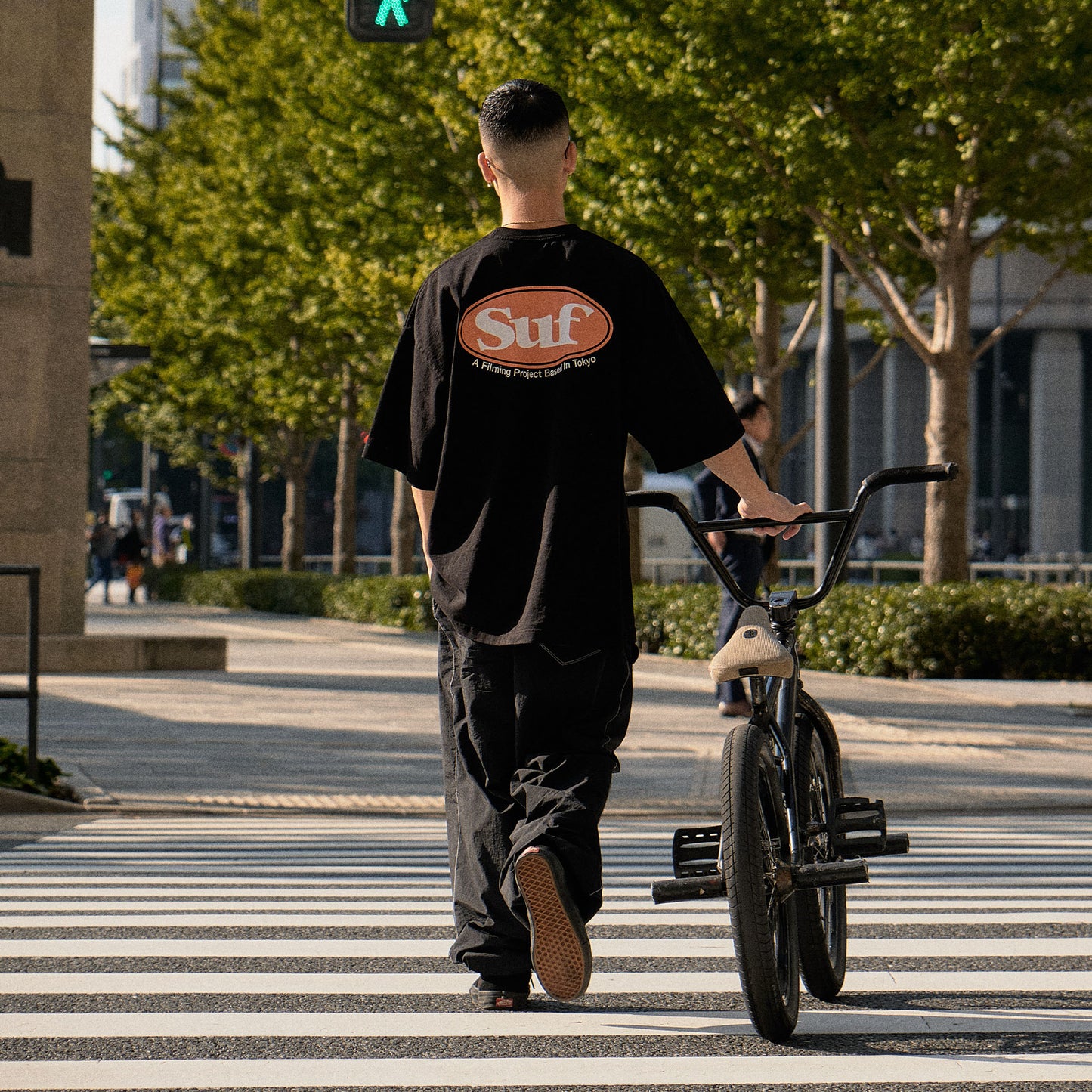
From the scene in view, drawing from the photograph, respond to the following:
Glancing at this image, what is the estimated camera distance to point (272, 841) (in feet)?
25.9

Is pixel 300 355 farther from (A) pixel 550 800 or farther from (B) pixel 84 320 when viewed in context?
(A) pixel 550 800

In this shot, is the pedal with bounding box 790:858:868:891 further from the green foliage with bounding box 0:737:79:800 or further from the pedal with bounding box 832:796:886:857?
the green foliage with bounding box 0:737:79:800

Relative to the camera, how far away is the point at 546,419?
4.11 m

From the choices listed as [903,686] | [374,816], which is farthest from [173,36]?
[374,816]

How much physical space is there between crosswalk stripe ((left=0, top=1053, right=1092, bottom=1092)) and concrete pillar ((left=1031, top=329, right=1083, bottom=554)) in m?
53.1

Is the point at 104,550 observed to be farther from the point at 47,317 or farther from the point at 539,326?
the point at 539,326

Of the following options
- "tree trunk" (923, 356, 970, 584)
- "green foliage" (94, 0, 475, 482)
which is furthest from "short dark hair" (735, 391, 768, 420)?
"green foliage" (94, 0, 475, 482)

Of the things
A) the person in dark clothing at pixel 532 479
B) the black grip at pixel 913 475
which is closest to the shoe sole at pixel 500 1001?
the person in dark clothing at pixel 532 479

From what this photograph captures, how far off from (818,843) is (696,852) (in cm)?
→ 28

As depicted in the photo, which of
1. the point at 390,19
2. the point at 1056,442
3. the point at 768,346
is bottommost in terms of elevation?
the point at 768,346

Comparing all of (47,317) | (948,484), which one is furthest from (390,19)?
(948,484)

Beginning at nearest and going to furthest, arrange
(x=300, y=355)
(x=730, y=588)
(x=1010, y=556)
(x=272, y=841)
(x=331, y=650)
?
(x=730, y=588) → (x=272, y=841) → (x=331, y=650) → (x=300, y=355) → (x=1010, y=556)

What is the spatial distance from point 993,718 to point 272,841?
679 centimetres

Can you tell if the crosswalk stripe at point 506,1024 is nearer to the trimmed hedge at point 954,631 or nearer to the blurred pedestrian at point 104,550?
the trimmed hedge at point 954,631
